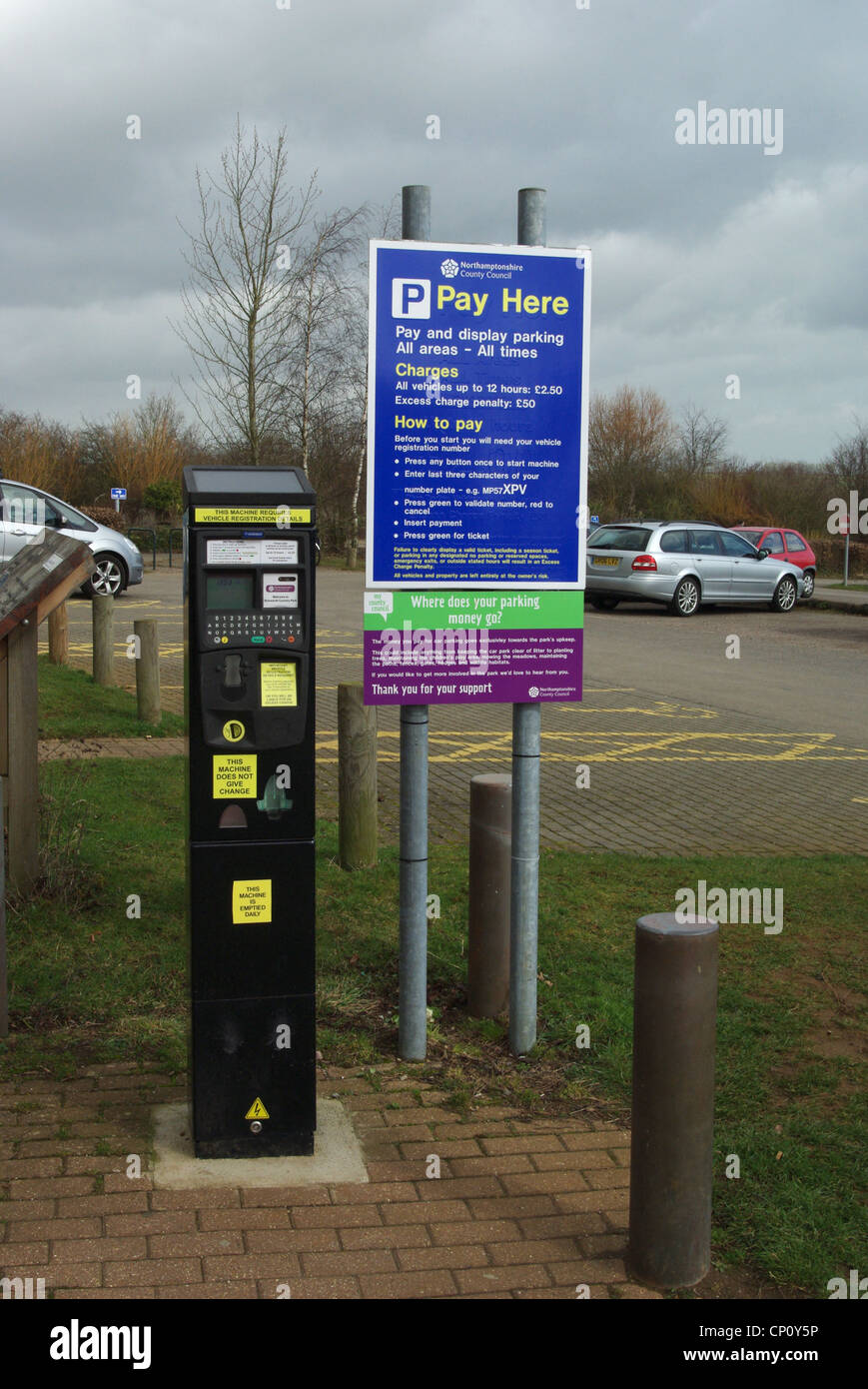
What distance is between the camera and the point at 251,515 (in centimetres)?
366

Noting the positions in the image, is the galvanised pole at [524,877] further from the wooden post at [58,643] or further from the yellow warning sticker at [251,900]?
the wooden post at [58,643]

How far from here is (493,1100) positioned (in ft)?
14.2

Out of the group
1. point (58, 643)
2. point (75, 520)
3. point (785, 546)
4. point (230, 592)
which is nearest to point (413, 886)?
point (230, 592)

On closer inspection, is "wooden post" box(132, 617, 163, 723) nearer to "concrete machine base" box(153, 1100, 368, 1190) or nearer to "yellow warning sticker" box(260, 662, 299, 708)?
"concrete machine base" box(153, 1100, 368, 1190)

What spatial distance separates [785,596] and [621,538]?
4299mm

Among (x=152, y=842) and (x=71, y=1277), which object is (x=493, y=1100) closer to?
(x=71, y=1277)

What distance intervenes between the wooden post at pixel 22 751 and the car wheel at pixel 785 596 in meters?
22.0

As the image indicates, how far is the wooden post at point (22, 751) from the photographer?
5.60 metres

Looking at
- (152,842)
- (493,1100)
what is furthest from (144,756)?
(493,1100)

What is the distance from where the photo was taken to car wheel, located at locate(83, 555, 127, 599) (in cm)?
2114

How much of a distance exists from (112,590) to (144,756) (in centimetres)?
1341

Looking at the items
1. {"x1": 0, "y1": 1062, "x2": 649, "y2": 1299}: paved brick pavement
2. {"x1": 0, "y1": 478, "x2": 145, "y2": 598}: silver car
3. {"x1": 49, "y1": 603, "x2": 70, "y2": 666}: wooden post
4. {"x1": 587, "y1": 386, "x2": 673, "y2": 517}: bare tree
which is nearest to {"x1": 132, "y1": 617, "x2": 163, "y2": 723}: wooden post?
{"x1": 49, "y1": 603, "x2": 70, "y2": 666}: wooden post

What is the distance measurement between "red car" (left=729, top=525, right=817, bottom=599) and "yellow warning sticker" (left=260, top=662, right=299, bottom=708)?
25.6m

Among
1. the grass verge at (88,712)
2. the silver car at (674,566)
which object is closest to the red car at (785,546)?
the silver car at (674,566)
